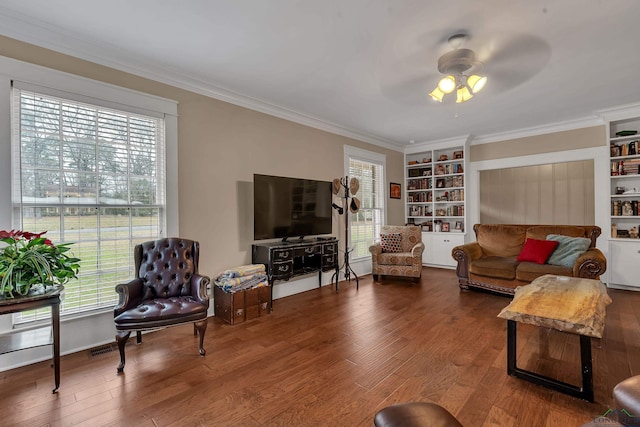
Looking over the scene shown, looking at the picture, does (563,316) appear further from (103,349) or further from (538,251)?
(103,349)

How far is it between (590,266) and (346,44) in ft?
11.8

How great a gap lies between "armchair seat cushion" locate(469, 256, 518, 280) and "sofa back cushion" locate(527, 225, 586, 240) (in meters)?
0.51

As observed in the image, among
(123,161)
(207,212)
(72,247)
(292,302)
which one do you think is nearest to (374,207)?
(292,302)

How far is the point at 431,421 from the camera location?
0.94 meters

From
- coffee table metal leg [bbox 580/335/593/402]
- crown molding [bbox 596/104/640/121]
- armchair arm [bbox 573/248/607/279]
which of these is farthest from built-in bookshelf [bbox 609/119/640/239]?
coffee table metal leg [bbox 580/335/593/402]

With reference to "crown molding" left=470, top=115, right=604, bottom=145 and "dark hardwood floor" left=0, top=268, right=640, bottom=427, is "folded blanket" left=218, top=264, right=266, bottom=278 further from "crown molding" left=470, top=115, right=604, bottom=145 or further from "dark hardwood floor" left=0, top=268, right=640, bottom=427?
"crown molding" left=470, top=115, right=604, bottom=145

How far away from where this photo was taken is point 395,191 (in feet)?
20.8

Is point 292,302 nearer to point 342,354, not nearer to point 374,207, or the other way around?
point 342,354

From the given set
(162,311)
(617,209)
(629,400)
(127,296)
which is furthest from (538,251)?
(127,296)

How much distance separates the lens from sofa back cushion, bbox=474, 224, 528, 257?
441 centimetres

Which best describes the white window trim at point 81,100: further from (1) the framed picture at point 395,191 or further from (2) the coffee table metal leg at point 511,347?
(1) the framed picture at point 395,191

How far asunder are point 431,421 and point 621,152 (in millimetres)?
5566

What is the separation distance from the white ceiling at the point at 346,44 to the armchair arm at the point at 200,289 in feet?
6.76

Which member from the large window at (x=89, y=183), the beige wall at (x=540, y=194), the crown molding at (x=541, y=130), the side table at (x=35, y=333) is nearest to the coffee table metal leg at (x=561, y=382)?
the side table at (x=35, y=333)
